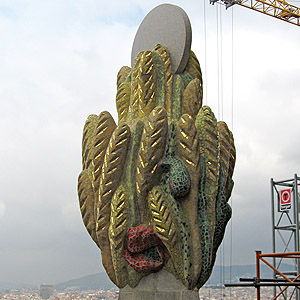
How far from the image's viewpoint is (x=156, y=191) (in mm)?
9164

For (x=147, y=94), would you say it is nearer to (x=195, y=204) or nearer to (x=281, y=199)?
(x=195, y=204)

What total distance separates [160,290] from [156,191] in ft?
5.51

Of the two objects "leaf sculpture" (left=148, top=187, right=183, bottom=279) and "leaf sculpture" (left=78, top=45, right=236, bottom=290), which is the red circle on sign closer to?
"leaf sculpture" (left=78, top=45, right=236, bottom=290)

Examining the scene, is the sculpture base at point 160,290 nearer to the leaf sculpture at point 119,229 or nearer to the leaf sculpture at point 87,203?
the leaf sculpture at point 119,229

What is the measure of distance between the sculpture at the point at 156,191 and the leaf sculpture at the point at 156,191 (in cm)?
2

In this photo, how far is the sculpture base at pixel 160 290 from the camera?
29.9 feet

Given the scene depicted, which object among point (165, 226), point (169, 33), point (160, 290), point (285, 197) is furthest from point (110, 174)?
point (285, 197)

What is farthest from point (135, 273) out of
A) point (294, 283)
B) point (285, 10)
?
point (285, 10)

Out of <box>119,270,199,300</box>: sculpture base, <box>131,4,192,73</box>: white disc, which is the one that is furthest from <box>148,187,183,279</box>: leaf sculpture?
<box>131,4,192,73</box>: white disc

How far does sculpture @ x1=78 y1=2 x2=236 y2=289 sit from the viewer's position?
9.10 m

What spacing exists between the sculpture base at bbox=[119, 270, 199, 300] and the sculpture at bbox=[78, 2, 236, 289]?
0.44ft

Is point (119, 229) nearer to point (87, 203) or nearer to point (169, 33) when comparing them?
point (87, 203)

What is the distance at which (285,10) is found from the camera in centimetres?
2917

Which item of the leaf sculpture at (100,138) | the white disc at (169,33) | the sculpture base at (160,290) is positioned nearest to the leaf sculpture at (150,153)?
the leaf sculpture at (100,138)
